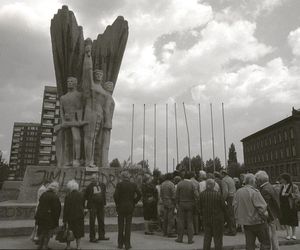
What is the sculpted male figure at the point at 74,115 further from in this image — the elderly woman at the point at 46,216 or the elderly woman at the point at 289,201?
the elderly woman at the point at 289,201

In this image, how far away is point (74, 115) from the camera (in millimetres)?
12977

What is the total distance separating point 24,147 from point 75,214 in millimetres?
115217

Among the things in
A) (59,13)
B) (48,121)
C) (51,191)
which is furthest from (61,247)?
(48,121)

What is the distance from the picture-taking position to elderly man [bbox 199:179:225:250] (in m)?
5.99

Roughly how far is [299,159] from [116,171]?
5083cm

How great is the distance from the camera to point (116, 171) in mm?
12641

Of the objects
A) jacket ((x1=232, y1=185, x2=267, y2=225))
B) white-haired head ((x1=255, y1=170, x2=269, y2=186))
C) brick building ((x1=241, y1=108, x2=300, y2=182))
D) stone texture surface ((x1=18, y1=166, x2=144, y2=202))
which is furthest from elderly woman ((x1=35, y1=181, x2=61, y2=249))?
brick building ((x1=241, y1=108, x2=300, y2=182))

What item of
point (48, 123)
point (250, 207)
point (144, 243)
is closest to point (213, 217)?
point (250, 207)

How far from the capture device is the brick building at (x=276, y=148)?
55.8 meters

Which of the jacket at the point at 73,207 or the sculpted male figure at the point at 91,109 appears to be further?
the sculpted male figure at the point at 91,109

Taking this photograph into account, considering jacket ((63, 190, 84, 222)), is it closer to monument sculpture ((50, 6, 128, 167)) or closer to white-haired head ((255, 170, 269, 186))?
white-haired head ((255, 170, 269, 186))

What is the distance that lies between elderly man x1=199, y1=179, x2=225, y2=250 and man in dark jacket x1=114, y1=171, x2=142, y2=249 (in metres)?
1.75

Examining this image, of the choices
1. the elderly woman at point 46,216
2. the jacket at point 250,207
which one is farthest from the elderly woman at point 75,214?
the jacket at point 250,207

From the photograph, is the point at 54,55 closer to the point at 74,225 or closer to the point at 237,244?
the point at 74,225
